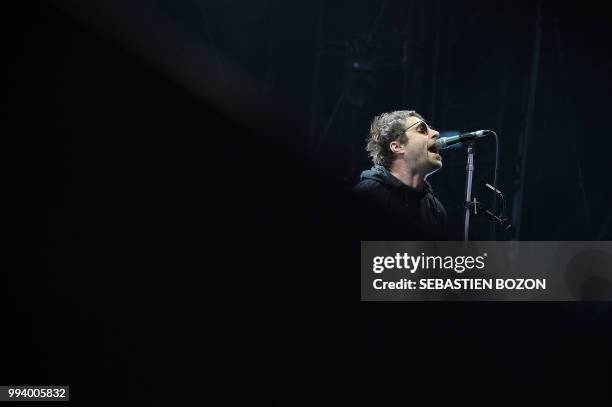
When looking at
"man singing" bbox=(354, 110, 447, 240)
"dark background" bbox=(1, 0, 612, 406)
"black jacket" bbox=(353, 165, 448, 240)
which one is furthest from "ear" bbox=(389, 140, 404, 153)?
"dark background" bbox=(1, 0, 612, 406)

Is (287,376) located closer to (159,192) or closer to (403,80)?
(159,192)

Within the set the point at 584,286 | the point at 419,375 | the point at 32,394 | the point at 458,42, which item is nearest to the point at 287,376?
the point at 419,375

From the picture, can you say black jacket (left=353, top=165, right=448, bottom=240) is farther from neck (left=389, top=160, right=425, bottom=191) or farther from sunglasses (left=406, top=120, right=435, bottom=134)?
sunglasses (left=406, top=120, right=435, bottom=134)

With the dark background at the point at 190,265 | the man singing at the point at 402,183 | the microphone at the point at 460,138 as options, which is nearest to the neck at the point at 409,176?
the man singing at the point at 402,183

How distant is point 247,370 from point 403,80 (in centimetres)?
273

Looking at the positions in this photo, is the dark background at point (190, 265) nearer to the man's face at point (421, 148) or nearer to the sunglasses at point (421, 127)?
the man's face at point (421, 148)

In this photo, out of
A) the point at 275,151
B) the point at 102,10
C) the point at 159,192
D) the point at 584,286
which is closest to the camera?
the point at 584,286

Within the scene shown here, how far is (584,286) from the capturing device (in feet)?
7.27

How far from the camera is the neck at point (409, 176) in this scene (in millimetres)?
2721

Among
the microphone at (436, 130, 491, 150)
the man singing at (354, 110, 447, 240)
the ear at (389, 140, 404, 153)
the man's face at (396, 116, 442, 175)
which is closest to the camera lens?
the microphone at (436, 130, 491, 150)

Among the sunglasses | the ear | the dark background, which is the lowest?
the dark background

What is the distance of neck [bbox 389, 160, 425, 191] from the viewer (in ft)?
8.93

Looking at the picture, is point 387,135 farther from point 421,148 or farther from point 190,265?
point 190,265


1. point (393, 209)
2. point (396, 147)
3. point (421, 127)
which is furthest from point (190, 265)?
point (421, 127)
